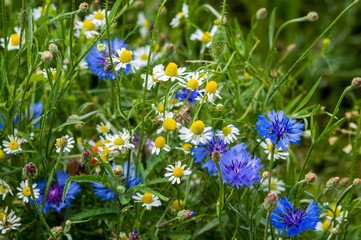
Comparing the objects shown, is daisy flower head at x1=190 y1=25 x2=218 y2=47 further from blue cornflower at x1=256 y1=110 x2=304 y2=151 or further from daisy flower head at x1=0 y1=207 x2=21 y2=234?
daisy flower head at x1=0 y1=207 x2=21 y2=234

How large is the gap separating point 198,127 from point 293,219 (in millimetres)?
180

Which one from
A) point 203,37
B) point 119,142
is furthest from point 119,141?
point 203,37

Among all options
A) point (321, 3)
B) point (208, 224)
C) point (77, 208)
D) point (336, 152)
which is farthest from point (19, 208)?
point (321, 3)

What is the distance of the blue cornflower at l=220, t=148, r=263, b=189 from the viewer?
0.62 metres

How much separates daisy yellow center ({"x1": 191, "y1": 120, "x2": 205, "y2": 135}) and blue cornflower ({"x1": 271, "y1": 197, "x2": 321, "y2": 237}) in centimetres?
15

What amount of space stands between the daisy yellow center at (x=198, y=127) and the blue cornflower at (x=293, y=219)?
150 mm

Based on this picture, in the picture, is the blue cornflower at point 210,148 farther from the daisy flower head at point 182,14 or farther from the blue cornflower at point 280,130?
the daisy flower head at point 182,14

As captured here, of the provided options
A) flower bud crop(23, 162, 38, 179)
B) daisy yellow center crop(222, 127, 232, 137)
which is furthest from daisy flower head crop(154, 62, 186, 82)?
flower bud crop(23, 162, 38, 179)

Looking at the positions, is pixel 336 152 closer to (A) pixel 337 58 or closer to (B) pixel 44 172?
(A) pixel 337 58

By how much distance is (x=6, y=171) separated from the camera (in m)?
0.74

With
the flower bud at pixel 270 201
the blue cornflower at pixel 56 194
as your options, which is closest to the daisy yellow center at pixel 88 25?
the blue cornflower at pixel 56 194

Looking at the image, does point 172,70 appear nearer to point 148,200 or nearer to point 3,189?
point 148,200

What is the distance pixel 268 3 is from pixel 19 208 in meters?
1.23

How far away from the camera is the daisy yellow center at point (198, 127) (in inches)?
24.9
